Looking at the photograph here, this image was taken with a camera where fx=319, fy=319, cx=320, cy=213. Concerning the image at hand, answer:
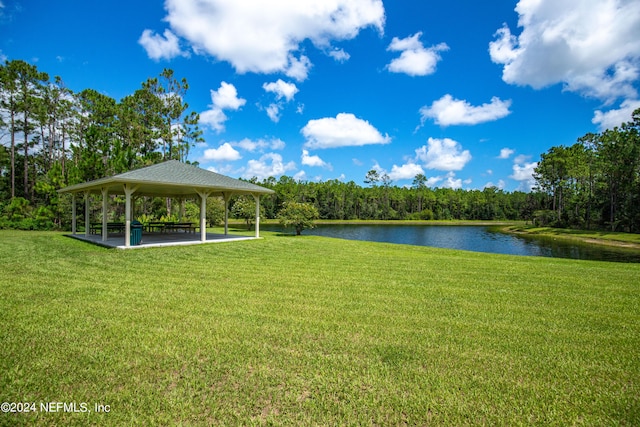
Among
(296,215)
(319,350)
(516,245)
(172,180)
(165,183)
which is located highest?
(172,180)

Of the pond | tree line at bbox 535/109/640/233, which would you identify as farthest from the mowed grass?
tree line at bbox 535/109/640/233

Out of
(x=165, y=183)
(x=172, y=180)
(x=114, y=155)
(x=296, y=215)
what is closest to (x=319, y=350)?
(x=165, y=183)

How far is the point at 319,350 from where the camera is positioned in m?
3.49

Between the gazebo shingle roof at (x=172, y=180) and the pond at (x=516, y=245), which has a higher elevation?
the gazebo shingle roof at (x=172, y=180)

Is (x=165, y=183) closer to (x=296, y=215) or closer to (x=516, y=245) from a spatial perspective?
(x=296, y=215)

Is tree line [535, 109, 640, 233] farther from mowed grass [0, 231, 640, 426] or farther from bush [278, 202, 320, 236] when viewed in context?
mowed grass [0, 231, 640, 426]

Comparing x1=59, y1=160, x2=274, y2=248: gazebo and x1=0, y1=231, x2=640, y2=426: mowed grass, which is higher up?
x1=59, y1=160, x2=274, y2=248: gazebo

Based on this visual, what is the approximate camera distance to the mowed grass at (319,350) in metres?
2.52

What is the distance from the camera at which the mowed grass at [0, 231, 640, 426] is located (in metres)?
2.52

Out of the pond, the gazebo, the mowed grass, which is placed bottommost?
the pond

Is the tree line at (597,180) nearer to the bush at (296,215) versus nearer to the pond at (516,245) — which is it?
the pond at (516,245)

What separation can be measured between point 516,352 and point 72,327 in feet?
17.4

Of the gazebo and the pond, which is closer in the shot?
the gazebo

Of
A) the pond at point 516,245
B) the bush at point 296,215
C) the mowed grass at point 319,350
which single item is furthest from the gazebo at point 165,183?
the pond at point 516,245
